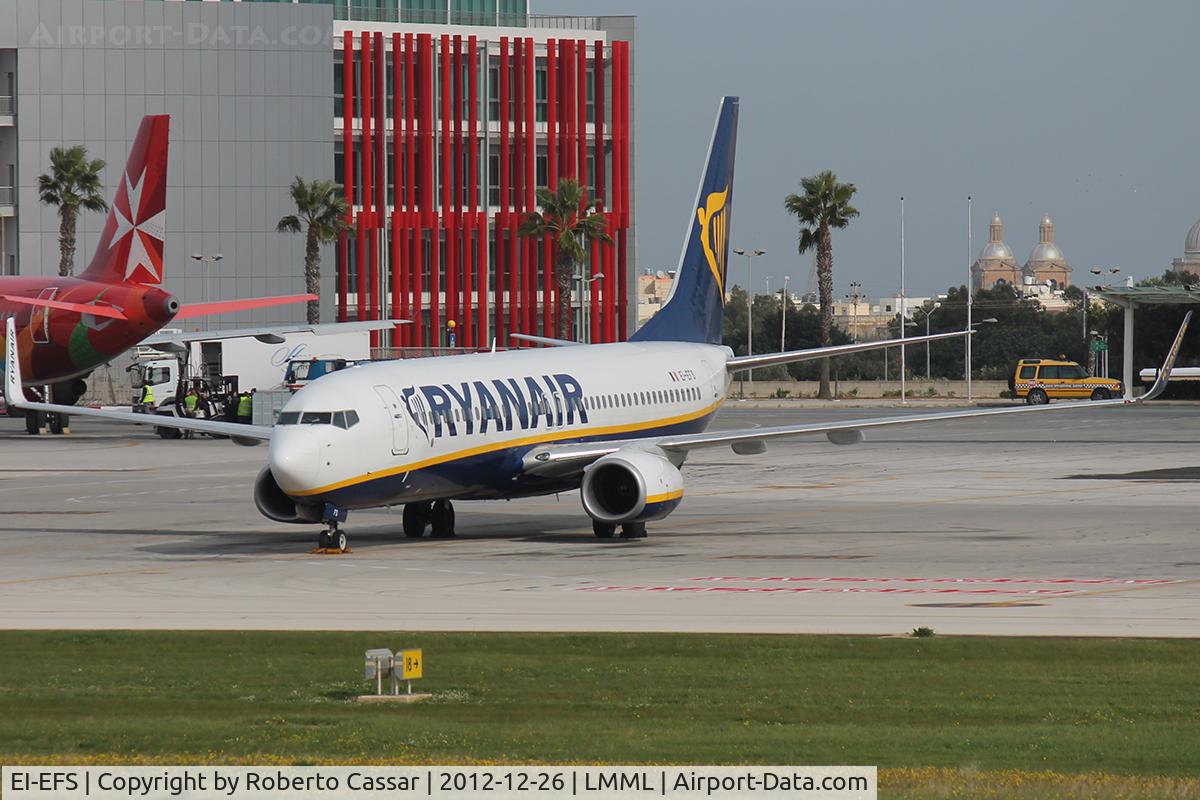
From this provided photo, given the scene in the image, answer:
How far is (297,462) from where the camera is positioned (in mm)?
31062

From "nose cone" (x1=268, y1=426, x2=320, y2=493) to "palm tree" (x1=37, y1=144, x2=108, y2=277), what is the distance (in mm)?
88785

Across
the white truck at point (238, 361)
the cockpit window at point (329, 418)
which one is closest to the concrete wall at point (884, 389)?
the white truck at point (238, 361)

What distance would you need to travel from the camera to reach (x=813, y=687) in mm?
18766

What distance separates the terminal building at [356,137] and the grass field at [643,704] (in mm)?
105959

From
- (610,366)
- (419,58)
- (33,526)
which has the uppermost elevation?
(419,58)

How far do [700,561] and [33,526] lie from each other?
15254mm

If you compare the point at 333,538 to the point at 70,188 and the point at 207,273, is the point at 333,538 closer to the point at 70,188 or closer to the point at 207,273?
the point at 70,188

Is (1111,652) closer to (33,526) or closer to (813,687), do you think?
(813,687)

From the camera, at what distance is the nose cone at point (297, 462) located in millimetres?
31047

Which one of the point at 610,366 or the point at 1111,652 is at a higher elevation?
the point at 610,366

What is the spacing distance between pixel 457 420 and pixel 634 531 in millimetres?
3955

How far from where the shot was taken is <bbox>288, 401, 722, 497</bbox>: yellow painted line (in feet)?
104

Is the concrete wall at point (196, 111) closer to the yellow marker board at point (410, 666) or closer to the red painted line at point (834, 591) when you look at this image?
the red painted line at point (834, 591)

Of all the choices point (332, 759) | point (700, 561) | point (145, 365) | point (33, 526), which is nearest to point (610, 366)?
point (700, 561)
